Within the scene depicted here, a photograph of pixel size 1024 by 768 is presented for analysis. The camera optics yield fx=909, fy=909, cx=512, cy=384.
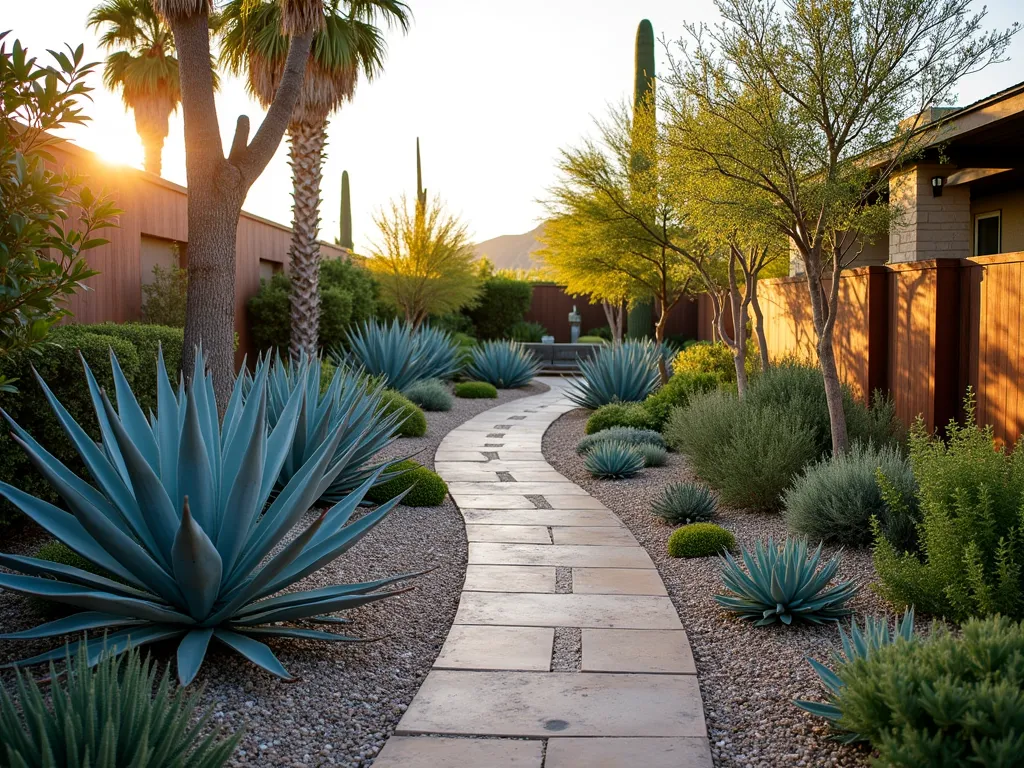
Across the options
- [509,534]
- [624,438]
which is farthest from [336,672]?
[624,438]

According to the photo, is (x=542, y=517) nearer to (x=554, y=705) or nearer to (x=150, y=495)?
(x=554, y=705)

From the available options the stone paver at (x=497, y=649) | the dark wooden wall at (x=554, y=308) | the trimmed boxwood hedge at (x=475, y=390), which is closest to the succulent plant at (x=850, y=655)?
the stone paver at (x=497, y=649)

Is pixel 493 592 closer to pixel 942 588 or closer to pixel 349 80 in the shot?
pixel 942 588

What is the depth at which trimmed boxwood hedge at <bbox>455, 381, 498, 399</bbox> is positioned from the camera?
1745cm

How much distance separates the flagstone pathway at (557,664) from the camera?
134 inches

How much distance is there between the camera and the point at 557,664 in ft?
14.1

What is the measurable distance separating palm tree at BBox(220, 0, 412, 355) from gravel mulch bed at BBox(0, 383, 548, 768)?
599cm

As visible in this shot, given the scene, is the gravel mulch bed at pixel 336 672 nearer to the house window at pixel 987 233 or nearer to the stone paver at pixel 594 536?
the stone paver at pixel 594 536

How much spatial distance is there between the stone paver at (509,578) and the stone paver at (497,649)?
2.52 ft

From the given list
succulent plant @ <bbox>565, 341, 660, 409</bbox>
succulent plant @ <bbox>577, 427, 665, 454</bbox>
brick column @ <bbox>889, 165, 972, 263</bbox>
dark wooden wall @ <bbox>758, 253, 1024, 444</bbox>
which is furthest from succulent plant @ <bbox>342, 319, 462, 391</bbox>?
brick column @ <bbox>889, 165, 972, 263</bbox>

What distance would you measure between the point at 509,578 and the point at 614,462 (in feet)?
12.3

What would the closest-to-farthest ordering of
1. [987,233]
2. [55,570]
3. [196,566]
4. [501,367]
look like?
→ [196,566], [55,570], [987,233], [501,367]

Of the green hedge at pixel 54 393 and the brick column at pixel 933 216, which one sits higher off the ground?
the brick column at pixel 933 216

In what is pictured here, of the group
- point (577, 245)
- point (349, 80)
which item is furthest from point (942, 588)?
point (349, 80)
